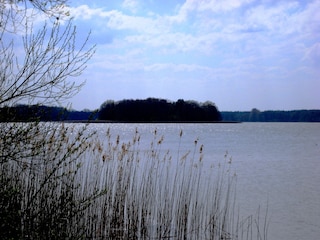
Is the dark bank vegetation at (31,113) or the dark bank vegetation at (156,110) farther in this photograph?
the dark bank vegetation at (156,110)

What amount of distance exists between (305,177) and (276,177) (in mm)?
1418

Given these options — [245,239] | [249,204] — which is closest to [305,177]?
[249,204]

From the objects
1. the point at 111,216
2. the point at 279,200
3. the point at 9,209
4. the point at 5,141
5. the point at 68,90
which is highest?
the point at 68,90

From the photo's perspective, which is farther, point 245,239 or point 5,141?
point 245,239

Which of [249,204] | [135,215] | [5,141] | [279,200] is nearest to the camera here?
[5,141]

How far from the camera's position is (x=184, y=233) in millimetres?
7637

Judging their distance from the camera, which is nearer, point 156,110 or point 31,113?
point 31,113

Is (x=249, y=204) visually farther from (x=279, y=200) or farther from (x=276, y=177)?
(x=276, y=177)

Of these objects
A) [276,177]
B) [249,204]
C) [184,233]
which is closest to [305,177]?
[276,177]

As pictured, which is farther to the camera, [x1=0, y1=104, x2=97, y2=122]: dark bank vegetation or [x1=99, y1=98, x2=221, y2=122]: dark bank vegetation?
[x1=99, y1=98, x2=221, y2=122]: dark bank vegetation

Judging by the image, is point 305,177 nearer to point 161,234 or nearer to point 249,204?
point 249,204

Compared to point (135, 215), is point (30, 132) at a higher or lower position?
higher

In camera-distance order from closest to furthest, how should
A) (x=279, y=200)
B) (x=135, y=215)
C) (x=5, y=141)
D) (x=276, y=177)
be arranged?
(x=5, y=141)
(x=135, y=215)
(x=279, y=200)
(x=276, y=177)

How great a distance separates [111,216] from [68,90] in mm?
3327
